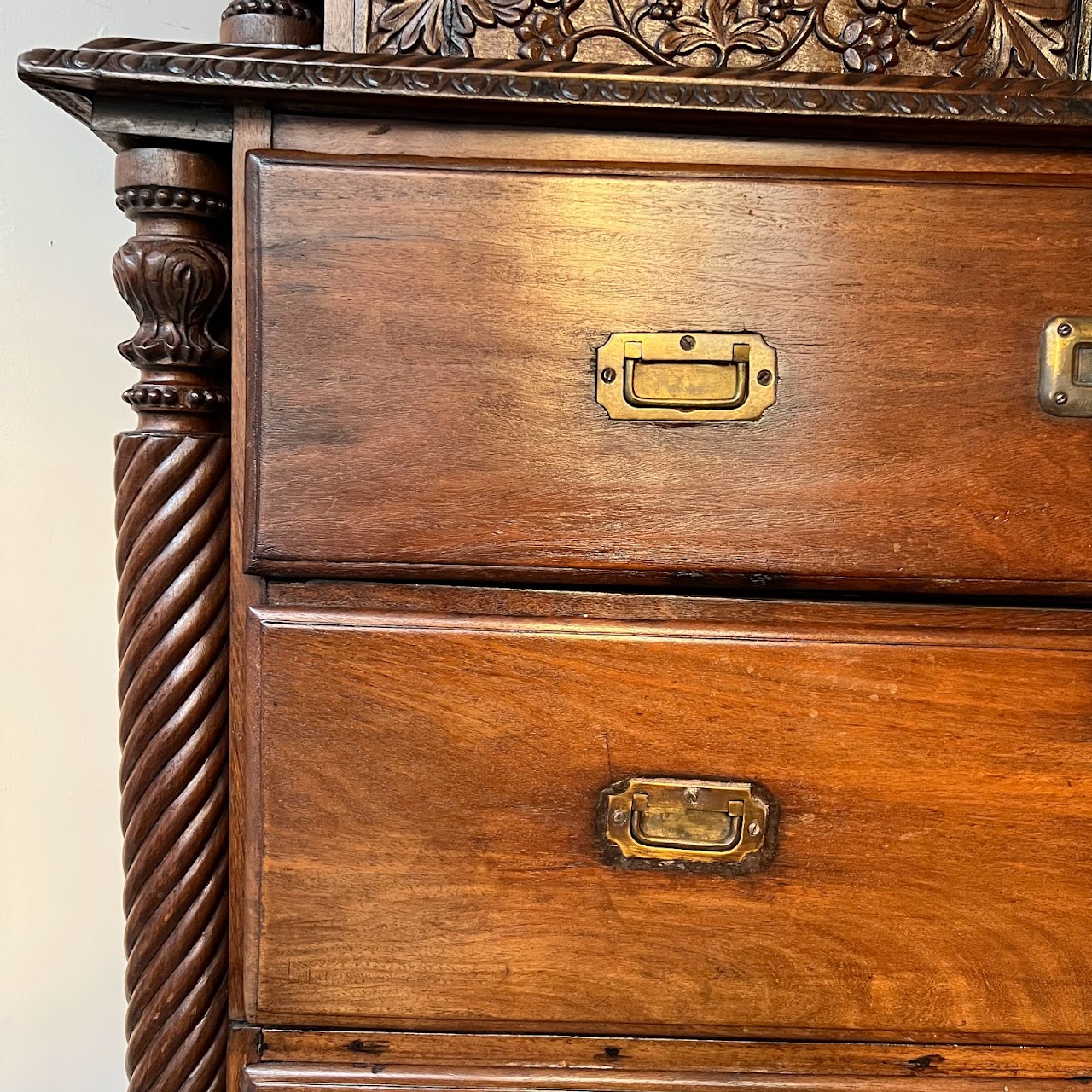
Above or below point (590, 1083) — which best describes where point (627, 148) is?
above

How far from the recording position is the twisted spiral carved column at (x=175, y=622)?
471mm

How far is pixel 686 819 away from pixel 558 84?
1.19 feet

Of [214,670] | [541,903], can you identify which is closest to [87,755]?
[214,670]

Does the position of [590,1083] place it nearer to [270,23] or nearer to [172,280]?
[172,280]

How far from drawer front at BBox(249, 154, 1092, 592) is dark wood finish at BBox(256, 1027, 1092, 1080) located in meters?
0.25

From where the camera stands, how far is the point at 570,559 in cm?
46

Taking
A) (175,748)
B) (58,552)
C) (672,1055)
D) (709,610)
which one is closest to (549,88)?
(709,610)

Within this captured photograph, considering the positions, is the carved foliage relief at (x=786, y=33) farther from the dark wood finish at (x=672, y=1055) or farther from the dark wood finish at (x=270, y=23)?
the dark wood finish at (x=672, y=1055)

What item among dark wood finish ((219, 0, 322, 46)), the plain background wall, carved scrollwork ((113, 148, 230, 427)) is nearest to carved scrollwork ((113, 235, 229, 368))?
carved scrollwork ((113, 148, 230, 427))

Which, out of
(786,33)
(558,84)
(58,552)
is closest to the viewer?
(558,84)

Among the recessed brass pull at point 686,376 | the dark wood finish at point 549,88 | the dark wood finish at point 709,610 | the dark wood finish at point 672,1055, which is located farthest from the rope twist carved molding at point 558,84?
the dark wood finish at point 672,1055

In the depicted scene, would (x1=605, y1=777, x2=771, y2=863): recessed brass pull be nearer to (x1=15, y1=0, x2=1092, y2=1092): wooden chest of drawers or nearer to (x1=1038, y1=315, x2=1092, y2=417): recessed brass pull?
(x1=15, y1=0, x2=1092, y2=1092): wooden chest of drawers

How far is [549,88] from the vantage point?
44cm

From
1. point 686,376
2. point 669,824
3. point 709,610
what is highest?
point 686,376
